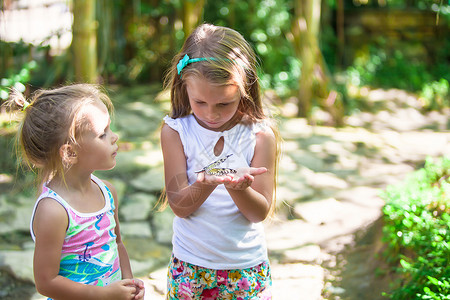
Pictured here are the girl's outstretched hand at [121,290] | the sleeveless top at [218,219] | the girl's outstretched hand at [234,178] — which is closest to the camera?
the girl's outstretched hand at [234,178]

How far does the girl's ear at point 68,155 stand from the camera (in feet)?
4.62

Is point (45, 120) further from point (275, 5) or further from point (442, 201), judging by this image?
point (275, 5)

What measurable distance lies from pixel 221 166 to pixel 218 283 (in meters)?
0.41

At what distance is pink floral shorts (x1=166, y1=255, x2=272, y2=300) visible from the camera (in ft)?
5.18

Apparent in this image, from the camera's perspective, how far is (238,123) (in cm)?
162

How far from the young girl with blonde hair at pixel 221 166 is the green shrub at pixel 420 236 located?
2.70ft

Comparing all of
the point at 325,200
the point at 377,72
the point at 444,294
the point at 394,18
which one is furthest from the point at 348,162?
the point at 394,18

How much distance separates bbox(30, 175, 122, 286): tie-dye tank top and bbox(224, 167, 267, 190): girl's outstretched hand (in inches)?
16.7

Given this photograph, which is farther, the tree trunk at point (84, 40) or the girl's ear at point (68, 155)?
the tree trunk at point (84, 40)

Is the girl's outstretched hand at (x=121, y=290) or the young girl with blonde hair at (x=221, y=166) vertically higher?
the young girl with blonde hair at (x=221, y=166)

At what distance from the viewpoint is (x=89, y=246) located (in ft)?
4.74

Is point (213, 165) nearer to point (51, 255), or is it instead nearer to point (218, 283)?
point (218, 283)

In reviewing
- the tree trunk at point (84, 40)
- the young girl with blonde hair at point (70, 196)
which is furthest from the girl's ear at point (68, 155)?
the tree trunk at point (84, 40)

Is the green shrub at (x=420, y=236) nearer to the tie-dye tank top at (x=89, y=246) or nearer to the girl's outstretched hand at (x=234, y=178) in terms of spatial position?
the girl's outstretched hand at (x=234, y=178)
